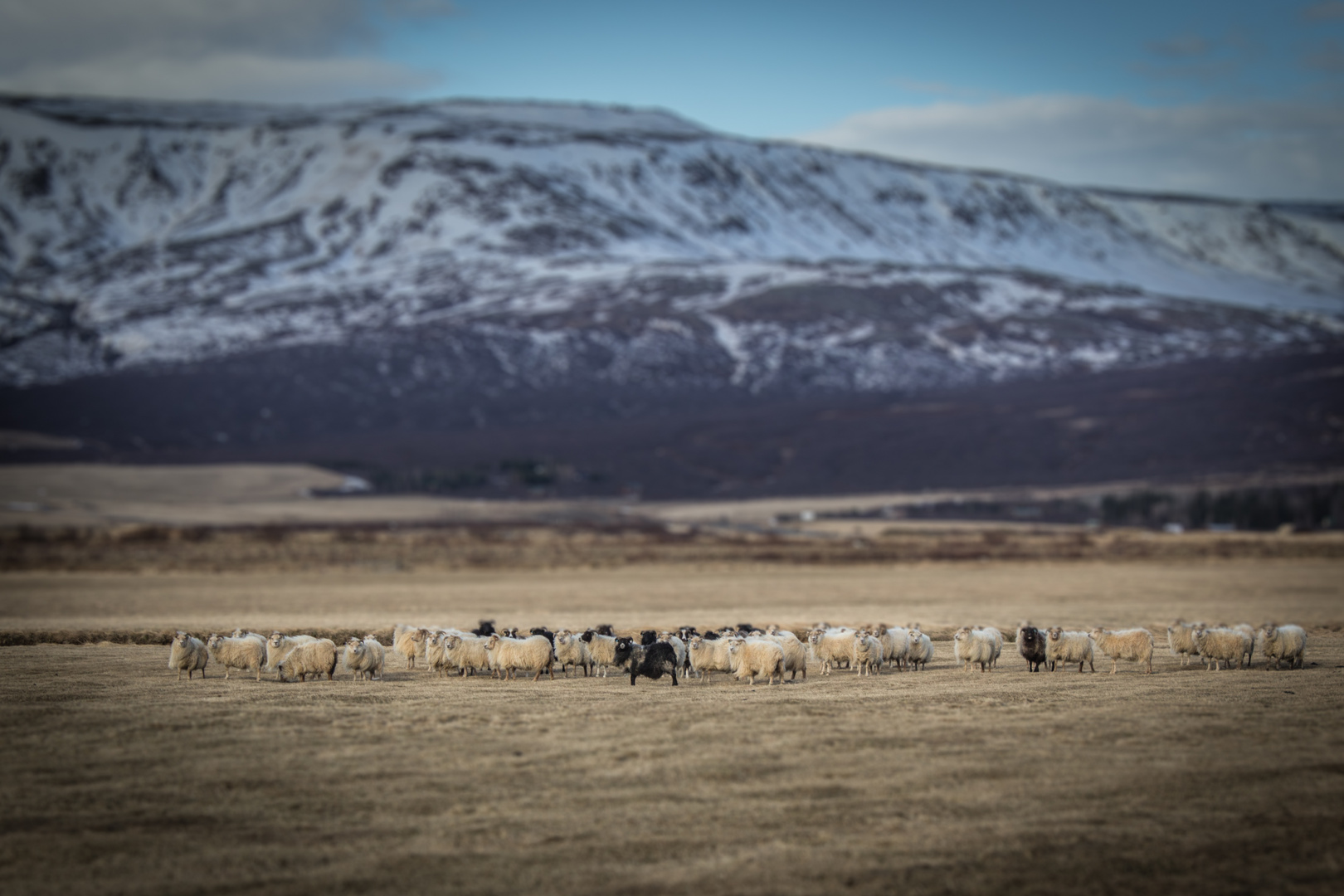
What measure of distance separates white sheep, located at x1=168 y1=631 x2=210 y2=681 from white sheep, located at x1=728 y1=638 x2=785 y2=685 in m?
9.08

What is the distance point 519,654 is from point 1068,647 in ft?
32.3

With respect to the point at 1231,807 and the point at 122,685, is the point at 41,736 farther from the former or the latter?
the point at 1231,807

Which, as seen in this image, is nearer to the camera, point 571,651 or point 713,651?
point 713,651

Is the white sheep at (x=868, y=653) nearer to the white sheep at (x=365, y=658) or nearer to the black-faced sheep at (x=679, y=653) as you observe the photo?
the black-faced sheep at (x=679, y=653)

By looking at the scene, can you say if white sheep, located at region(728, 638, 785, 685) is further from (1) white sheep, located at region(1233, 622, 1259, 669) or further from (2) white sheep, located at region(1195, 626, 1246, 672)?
(1) white sheep, located at region(1233, 622, 1259, 669)

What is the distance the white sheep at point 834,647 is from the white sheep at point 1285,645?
23.8 ft

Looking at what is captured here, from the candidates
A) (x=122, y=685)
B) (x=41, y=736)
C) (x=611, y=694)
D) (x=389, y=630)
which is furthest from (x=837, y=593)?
(x=41, y=736)

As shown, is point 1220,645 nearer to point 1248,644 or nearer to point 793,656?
point 1248,644

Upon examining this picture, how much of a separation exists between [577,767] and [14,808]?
19.3ft

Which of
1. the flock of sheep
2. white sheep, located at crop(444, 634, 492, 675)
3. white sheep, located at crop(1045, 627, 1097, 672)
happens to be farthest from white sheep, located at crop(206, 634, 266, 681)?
white sheep, located at crop(1045, 627, 1097, 672)

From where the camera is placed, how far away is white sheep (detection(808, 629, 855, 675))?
21.8 metres

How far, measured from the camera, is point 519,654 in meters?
20.8

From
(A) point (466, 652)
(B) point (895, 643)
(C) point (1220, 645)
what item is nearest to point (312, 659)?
(A) point (466, 652)

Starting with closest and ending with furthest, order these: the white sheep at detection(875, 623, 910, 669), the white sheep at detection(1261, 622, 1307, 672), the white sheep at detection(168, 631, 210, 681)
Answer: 1. the white sheep at detection(168, 631, 210, 681)
2. the white sheep at detection(1261, 622, 1307, 672)
3. the white sheep at detection(875, 623, 910, 669)
